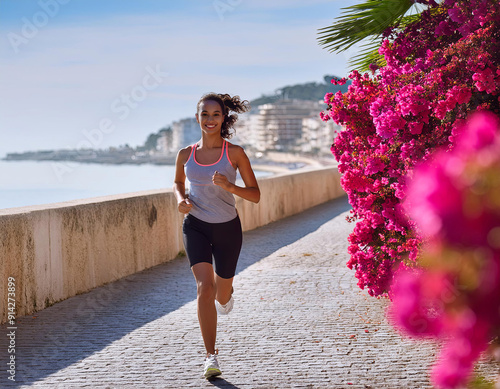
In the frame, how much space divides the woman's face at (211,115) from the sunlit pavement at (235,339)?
156 cm

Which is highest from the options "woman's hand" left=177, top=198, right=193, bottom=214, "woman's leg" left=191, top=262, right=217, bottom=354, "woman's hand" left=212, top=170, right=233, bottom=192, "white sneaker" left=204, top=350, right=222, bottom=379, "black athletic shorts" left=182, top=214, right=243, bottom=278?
"woman's hand" left=212, top=170, right=233, bottom=192

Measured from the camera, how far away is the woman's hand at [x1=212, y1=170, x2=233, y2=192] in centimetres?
509

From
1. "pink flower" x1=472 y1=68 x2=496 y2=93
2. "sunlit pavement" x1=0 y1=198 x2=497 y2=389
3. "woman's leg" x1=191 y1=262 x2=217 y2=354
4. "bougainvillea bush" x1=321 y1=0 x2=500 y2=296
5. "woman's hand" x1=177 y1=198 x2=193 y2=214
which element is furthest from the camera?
"bougainvillea bush" x1=321 y1=0 x2=500 y2=296

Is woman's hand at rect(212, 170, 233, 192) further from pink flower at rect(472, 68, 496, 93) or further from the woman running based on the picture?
pink flower at rect(472, 68, 496, 93)

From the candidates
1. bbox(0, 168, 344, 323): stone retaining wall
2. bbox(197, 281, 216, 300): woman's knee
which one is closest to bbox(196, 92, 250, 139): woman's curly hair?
bbox(197, 281, 216, 300): woman's knee

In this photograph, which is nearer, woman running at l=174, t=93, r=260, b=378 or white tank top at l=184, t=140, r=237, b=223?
woman running at l=174, t=93, r=260, b=378

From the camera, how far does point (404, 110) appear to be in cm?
628

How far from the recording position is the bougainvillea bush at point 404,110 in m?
6.16

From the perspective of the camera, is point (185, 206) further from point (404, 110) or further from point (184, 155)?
point (404, 110)

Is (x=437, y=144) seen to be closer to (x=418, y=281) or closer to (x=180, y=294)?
(x=180, y=294)

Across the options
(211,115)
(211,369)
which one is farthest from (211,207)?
(211,369)

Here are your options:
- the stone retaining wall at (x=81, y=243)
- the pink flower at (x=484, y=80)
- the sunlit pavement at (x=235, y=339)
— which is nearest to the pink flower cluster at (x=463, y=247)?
the sunlit pavement at (x=235, y=339)

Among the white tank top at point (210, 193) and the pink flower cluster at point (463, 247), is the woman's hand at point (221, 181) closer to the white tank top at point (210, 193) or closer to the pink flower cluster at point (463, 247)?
the white tank top at point (210, 193)

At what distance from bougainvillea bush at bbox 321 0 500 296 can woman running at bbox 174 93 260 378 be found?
5.09 feet
